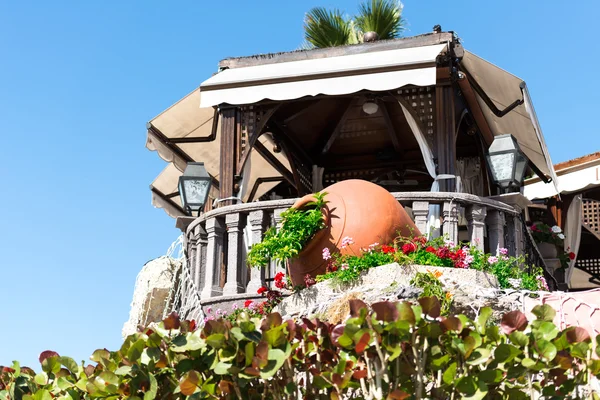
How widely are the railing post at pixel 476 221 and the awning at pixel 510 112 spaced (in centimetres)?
239

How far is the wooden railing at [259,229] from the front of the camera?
27.9 feet

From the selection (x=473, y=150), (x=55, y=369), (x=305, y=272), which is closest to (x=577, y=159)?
(x=473, y=150)

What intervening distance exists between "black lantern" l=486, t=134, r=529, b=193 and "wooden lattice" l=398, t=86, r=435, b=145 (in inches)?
34.3

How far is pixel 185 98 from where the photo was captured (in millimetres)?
11570

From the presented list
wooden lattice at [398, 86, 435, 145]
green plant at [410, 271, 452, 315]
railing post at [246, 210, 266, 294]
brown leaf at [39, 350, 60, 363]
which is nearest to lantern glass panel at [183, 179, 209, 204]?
railing post at [246, 210, 266, 294]

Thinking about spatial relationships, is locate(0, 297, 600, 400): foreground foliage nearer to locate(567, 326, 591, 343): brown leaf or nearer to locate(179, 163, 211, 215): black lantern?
locate(567, 326, 591, 343): brown leaf

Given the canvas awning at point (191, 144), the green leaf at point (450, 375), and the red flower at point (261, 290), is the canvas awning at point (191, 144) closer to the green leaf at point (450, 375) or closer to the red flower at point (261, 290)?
the red flower at point (261, 290)

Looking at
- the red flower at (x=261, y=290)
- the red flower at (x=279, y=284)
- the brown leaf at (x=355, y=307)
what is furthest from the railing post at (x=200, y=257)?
the brown leaf at (x=355, y=307)

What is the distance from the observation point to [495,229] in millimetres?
8727

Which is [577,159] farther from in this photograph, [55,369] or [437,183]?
[55,369]

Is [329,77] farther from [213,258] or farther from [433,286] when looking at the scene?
[433,286]

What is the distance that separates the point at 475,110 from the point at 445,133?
1935mm

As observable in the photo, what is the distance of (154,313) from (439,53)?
4.10 metres

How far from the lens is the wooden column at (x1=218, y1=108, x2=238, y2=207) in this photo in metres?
9.94
